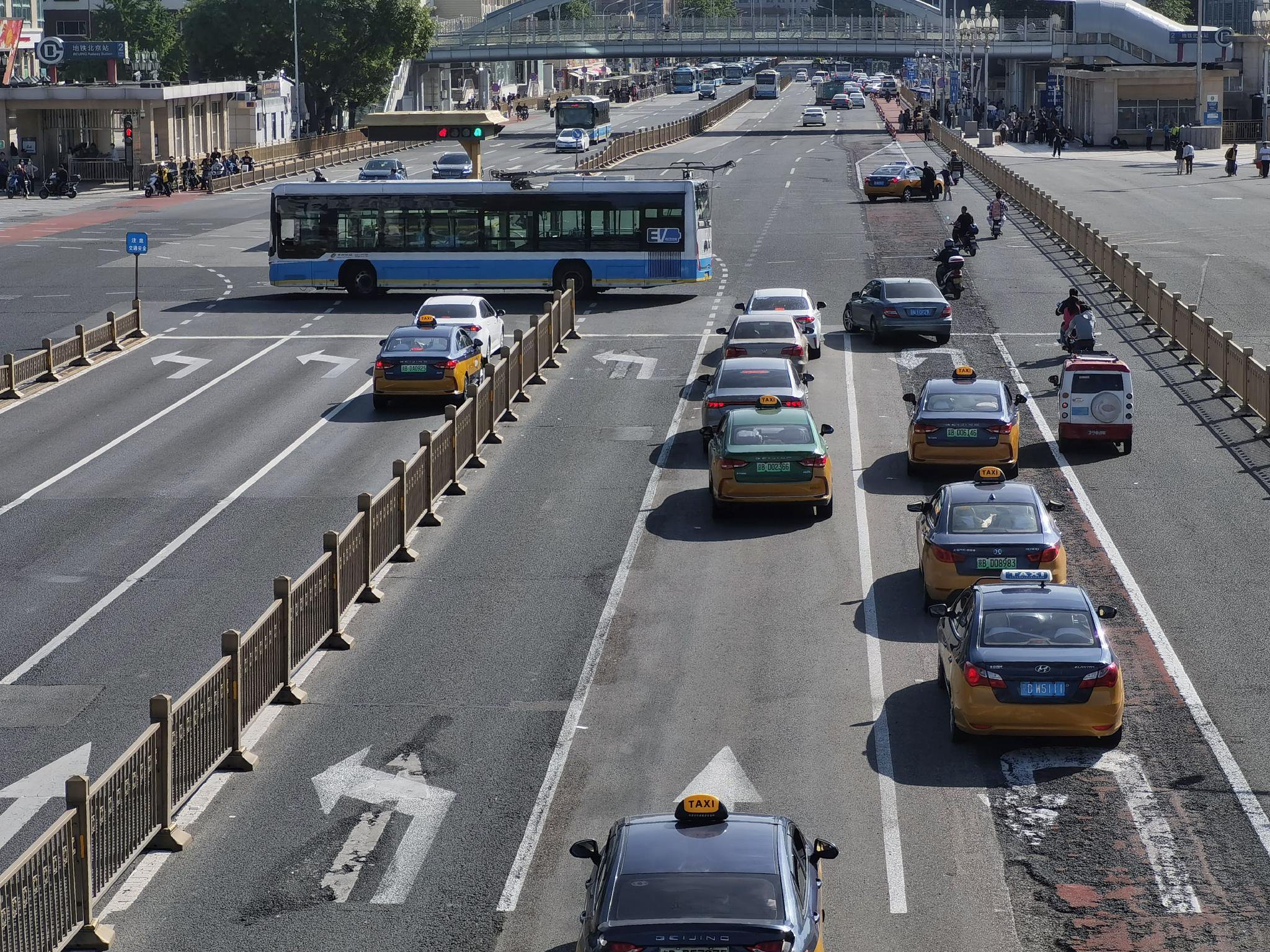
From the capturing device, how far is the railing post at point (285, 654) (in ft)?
57.1

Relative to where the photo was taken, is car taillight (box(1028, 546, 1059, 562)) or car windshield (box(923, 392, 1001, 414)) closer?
car taillight (box(1028, 546, 1059, 562))

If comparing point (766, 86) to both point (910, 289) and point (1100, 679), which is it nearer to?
point (910, 289)

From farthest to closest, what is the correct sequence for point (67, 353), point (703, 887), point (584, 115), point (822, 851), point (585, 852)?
point (584, 115) < point (67, 353) < point (822, 851) < point (585, 852) < point (703, 887)

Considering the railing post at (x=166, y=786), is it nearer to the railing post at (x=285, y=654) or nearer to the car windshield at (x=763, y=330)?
the railing post at (x=285, y=654)

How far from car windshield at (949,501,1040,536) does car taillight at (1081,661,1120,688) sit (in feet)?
15.8

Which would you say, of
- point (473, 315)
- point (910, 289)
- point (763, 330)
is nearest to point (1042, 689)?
point (763, 330)

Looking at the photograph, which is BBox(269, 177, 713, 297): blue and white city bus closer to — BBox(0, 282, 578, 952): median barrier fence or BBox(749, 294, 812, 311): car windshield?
BBox(749, 294, 812, 311): car windshield

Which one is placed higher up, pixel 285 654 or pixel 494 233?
pixel 494 233

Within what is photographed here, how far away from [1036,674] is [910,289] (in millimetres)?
25114

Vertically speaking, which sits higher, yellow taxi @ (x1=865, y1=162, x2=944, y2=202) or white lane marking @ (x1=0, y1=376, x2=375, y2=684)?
yellow taxi @ (x1=865, y1=162, x2=944, y2=202)

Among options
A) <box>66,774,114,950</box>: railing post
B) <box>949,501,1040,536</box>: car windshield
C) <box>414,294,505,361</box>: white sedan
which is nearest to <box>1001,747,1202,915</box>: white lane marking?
<box>949,501,1040,536</box>: car windshield

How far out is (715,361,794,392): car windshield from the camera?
29469mm

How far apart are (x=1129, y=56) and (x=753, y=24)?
123ft

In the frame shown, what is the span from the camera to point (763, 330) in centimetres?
3528
